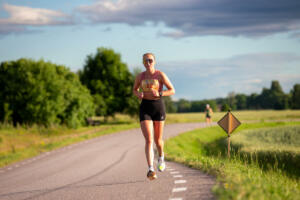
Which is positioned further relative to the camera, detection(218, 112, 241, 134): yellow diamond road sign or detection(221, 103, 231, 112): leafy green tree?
detection(218, 112, 241, 134): yellow diamond road sign

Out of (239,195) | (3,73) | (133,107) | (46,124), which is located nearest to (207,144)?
(46,124)

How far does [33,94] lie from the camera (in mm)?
41938

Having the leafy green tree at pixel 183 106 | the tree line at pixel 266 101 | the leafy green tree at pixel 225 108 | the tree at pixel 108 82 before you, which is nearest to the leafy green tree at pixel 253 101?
the tree line at pixel 266 101

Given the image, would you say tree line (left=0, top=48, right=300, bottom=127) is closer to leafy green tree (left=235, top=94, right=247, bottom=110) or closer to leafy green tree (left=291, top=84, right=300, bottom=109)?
leafy green tree (left=291, top=84, right=300, bottom=109)

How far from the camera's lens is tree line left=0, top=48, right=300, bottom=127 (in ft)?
139

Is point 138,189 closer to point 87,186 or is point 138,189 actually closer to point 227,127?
point 87,186

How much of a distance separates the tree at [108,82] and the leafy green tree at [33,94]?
13218 millimetres

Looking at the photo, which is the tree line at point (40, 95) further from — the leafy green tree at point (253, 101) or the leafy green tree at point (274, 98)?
the leafy green tree at point (253, 101)

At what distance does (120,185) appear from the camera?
27.2 ft

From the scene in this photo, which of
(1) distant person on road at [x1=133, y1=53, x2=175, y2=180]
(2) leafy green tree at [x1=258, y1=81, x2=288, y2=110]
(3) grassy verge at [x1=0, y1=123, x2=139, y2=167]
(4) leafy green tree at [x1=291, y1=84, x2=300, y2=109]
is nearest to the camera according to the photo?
(1) distant person on road at [x1=133, y1=53, x2=175, y2=180]

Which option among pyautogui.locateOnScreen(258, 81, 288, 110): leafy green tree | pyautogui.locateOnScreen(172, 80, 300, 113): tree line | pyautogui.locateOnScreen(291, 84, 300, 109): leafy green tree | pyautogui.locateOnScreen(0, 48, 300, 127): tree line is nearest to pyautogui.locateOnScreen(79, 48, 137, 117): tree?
pyautogui.locateOnScreen(0, 48, 300, 127): tree line

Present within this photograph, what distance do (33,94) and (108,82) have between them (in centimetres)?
1930

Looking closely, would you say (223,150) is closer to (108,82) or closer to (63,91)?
(63,91)

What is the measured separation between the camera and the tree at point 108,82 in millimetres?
58469
